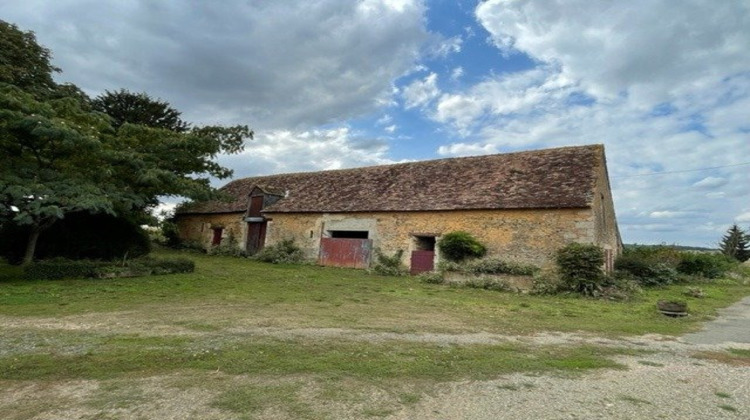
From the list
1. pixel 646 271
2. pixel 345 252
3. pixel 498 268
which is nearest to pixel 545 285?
pixel 498 268

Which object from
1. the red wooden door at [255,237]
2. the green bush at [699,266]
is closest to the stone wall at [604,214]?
the green bush at [699,266]

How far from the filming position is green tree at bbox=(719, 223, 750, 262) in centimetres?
4388

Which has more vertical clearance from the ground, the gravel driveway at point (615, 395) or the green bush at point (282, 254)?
the green bush at point (282, 254)

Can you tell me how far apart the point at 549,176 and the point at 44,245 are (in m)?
19.3

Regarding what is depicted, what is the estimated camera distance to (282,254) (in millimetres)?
23766

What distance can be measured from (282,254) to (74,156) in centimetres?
1169

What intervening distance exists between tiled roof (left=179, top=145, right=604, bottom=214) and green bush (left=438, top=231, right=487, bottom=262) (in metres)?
1.39

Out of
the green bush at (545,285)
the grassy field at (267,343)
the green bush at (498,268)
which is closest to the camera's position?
the grassy field at (267,343)

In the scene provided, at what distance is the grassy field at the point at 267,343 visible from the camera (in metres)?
4.22

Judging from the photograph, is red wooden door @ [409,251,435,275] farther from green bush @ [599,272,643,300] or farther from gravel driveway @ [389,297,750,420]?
gravel driveway @ [389,297,750,420]

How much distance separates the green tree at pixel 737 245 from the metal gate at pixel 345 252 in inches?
1627

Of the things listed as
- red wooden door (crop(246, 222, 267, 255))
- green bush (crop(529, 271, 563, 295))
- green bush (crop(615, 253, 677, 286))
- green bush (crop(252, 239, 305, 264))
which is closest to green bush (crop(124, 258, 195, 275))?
green bush (crop(252, 239, 305, 264))

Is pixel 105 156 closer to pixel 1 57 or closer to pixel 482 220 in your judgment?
pixel 1 57

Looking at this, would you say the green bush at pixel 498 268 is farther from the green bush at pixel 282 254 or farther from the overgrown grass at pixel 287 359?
the green bush at pixel 282 254
